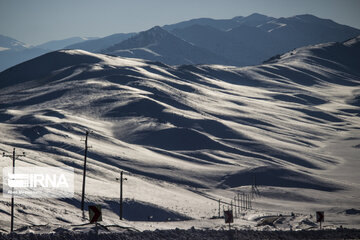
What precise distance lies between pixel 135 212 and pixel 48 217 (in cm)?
2738

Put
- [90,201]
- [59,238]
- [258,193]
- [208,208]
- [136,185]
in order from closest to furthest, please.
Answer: [59,238] → [90,201] → [208,208] → [136,185] → [258,193]

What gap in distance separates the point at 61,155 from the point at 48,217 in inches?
2907

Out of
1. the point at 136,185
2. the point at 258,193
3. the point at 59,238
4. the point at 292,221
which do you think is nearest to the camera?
the point at 59,238

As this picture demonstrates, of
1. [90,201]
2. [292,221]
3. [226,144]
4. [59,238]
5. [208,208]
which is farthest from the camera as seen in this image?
[226,144]

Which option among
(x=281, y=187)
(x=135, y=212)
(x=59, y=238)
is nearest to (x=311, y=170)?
(x=281, y=187)

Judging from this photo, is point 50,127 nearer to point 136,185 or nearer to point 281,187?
point 136,185

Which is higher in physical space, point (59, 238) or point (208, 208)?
point (59, 238)

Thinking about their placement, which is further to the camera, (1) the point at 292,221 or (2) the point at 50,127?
(2) the point at 50,127

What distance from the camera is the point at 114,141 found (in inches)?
6845

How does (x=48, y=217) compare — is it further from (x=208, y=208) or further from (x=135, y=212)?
(x=208, y=208)

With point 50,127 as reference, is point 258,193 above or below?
below

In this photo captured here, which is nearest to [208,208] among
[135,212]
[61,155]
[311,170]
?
[135,212]

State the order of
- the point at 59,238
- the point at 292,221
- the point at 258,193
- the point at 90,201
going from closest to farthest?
the point at 59,238
the point at 292,221
the point at 90,201
the point at 258,193

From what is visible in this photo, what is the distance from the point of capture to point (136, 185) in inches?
4963
